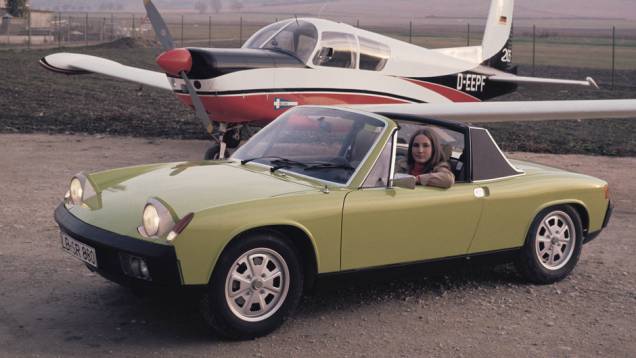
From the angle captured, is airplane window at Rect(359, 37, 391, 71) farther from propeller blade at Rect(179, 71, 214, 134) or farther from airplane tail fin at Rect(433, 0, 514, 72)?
propeller blade at Rect(179, 71, 214, 134)

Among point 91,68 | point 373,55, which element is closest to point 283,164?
point 373,55

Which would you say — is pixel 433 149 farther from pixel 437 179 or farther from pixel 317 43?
pixel 317 43

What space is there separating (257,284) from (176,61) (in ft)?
23.1

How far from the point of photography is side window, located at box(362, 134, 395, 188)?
6195mm

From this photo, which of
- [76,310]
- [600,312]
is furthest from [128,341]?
[600,312]

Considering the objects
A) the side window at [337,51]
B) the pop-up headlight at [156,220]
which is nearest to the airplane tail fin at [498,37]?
the side window at [337,51]

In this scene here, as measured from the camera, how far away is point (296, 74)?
44.1ft

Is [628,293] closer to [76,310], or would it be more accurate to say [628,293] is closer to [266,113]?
[76,310]

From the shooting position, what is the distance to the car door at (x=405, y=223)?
5.96 metres

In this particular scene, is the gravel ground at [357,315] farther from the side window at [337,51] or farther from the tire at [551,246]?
the side window at [337,51]

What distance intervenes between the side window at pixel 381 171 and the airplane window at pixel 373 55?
8169 mm

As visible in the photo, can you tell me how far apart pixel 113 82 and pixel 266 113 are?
594 inches

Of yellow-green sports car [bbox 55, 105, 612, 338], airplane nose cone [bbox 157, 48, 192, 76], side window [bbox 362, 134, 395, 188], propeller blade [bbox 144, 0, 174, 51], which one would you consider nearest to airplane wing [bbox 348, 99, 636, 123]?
airplane nose cone [bbox 157, 48, 192, 76]

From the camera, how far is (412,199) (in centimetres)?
625
